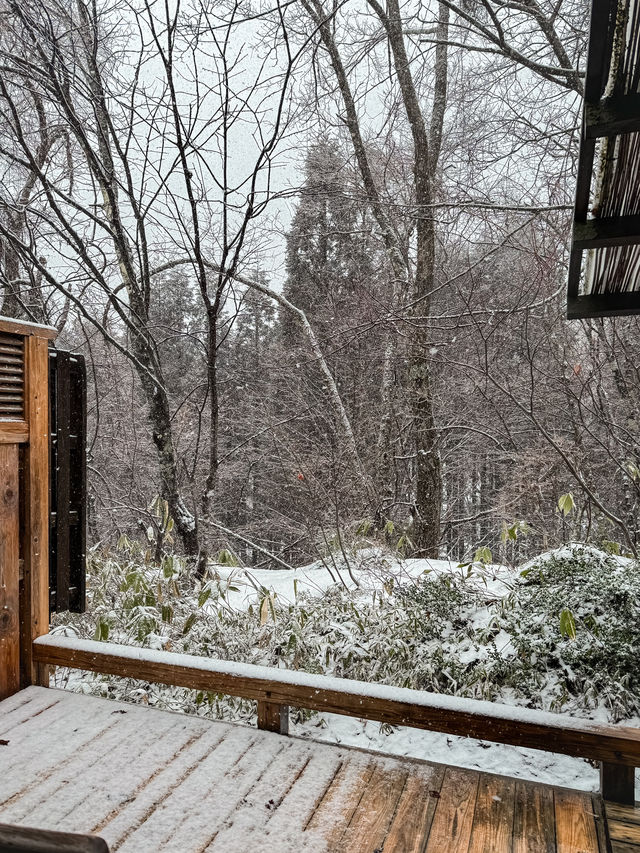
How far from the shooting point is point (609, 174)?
150 centimetres

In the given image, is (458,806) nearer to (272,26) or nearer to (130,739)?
(130,739)

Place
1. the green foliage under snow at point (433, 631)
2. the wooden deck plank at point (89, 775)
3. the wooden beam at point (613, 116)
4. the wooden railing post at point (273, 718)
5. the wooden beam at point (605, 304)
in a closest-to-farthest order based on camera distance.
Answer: the wooden beam at point (613, 116), the wooden deck plank at point (89, 775), the wooden railing post at point (273, 718), the wooden beam at point (605, 304), the green foliage under snow at point (433, 631)

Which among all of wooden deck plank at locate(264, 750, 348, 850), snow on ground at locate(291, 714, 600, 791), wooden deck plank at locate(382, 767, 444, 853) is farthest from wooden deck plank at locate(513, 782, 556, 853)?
snow on ground at locate(291, 714, 600, 791)

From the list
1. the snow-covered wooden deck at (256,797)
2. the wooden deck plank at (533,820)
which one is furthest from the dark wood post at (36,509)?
the wooden deck plank at (533,820)

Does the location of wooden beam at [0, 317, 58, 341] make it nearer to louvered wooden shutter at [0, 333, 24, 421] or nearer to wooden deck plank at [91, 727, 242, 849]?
louvered wooden shutter at [0, 333, 24, 421]

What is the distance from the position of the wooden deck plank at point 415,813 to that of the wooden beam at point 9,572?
168 cm

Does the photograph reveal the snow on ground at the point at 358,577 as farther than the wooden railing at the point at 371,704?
Yes

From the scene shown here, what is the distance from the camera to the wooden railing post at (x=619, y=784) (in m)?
1.65

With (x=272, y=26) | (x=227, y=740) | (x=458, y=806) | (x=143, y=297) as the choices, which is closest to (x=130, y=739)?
(x=227, y=740)

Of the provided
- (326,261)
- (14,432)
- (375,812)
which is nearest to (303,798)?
(375,812)

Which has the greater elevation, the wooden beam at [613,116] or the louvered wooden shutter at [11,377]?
the wooden beam at [613,116]

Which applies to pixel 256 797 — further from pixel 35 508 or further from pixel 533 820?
pixel 35 508

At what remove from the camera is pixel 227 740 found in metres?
1.98

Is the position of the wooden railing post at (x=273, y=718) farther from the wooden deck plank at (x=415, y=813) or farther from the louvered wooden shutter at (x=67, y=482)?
the louvered wooden shutter at (x=67, y=482)
